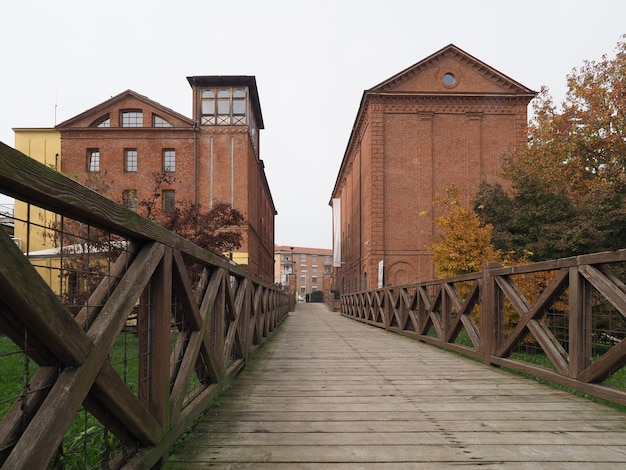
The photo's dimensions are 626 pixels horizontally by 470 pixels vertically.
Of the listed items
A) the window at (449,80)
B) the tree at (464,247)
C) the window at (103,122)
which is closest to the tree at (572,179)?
the tree at (464,247)

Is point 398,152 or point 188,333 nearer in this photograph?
point 188,333

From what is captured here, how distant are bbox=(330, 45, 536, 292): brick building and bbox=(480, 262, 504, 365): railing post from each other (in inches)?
843

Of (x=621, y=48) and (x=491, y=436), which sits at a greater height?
(x=621, y=48)

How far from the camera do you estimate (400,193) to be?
90.5 ft

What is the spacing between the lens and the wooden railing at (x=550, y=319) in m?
3.54

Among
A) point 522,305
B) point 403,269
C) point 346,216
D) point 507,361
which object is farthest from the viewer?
point 346,216

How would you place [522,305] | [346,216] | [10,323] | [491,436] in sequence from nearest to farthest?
[10,323] < [491,436] < [522,305] < [346,216]

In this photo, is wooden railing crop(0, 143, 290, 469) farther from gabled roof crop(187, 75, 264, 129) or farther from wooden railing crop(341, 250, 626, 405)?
gabled roof crop(187, 75, 264, 129)

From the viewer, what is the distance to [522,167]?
17000 mm

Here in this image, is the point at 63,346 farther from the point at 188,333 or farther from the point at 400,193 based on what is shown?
the point at 400,193

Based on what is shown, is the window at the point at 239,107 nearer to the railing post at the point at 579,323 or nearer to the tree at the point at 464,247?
the tree at the point at 464,247

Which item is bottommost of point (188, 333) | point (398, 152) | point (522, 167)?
point (188, 333)

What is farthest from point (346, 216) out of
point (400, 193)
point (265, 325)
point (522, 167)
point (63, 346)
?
point (63, 346)

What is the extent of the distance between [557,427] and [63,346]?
298 centimetres
